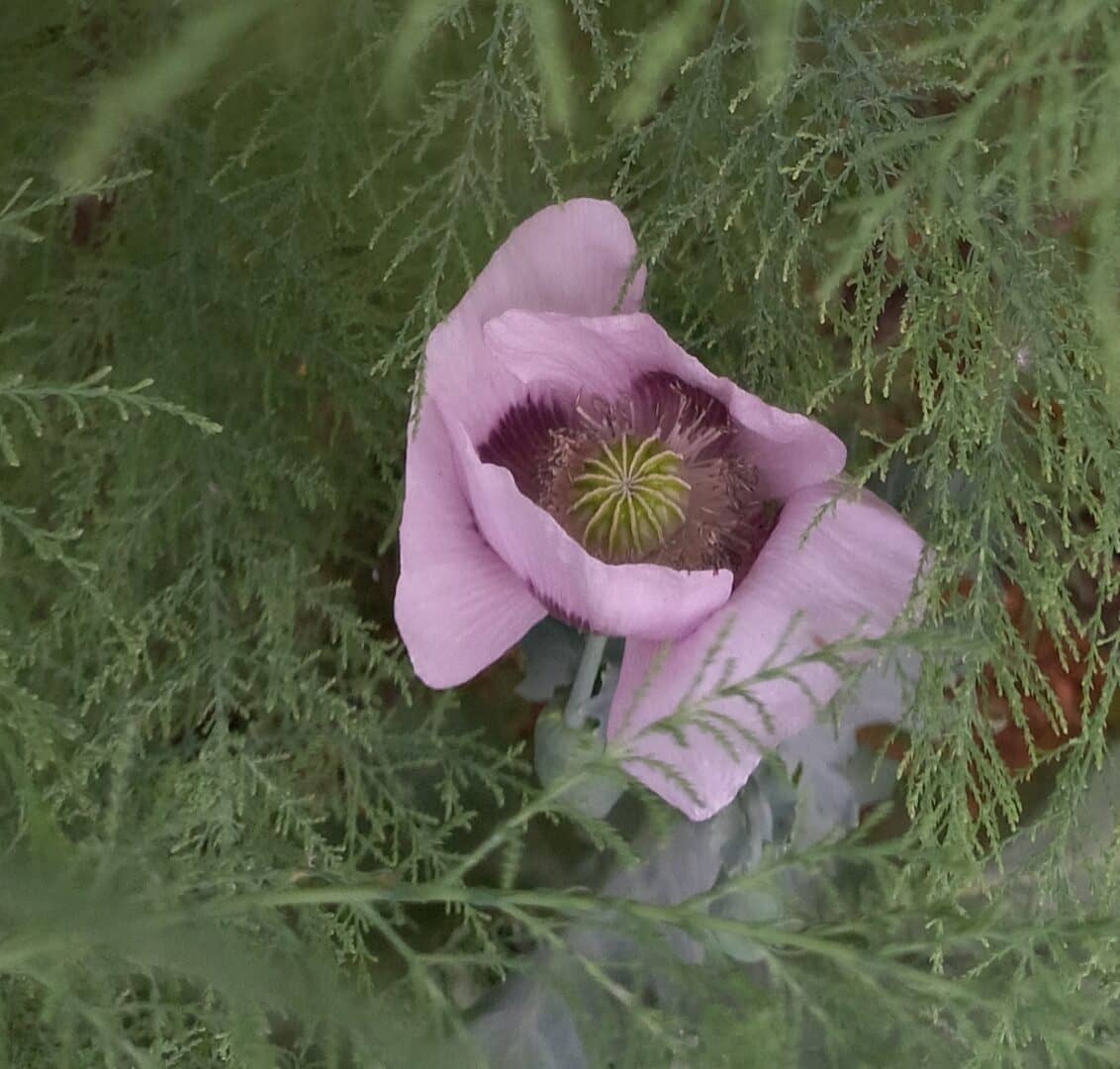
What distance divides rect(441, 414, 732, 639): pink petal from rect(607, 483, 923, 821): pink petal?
1 cm

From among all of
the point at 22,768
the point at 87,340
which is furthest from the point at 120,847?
the point at 87,340

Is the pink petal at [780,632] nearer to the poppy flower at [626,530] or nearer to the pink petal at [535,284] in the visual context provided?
the poppy flower at [626,530]

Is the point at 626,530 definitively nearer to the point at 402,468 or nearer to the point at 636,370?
the point at 636,370

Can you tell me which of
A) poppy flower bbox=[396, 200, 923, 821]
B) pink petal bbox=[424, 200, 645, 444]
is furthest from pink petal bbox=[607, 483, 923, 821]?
pink petal bbox=[424, 200, 645, 444]

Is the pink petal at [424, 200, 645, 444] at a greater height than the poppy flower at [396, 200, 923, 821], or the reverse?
the pink petal at [424, 200, 645, 444]

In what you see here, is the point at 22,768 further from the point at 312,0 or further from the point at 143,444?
the point at 312,0

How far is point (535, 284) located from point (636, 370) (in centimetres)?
5

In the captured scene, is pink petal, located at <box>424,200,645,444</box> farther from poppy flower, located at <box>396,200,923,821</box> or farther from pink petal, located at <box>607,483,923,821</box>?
pink petal, located at <box>607,483,923,821</box>

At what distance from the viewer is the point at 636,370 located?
1.44 feet

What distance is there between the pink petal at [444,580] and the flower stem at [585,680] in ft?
0.09

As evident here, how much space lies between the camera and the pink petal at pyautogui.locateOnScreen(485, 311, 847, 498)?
15.4 inches

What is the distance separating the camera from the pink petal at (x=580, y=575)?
37 cm

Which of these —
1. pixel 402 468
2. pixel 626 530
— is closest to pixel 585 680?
pixel 626 530

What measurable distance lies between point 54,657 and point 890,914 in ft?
1.35
